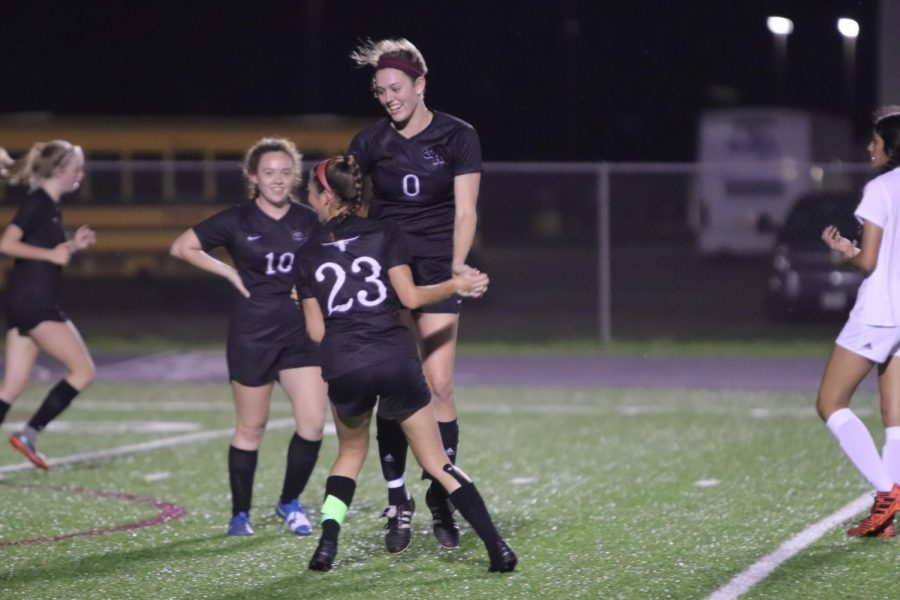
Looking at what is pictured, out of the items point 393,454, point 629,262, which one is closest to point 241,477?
point 393,454

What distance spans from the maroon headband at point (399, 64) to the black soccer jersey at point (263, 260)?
1.08 meters

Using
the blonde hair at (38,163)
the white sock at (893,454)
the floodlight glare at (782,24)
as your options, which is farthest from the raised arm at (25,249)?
the floodlight glare at (782,24)

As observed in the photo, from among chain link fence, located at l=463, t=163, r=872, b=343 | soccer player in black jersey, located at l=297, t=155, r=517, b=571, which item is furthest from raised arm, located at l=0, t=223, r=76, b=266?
chain link fence, located at l=463, t=163, r=872, b=343

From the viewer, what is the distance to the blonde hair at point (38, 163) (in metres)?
9.13

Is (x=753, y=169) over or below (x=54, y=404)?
over

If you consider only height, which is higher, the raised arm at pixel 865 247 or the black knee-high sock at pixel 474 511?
the raised arm at pixel 865 247

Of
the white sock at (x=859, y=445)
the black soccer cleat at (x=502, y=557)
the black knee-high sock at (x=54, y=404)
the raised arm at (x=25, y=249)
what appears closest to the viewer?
the black soccer cleat at (x=502, y=557)

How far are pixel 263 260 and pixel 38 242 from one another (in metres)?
2.64

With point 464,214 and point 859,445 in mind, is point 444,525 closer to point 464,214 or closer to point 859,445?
point 464,214

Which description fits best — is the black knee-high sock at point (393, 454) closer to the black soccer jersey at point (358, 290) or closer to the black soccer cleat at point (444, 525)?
the black soccer cleat at point (444, 525)

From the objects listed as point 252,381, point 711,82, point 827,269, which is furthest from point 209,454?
point 711,82

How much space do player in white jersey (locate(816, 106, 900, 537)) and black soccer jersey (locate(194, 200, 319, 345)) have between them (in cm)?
266

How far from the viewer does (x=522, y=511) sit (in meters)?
7.91

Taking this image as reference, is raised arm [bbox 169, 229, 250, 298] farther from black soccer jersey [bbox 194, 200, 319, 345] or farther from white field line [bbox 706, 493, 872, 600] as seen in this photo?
white field line [bbox 706, 493, 872, 600]
